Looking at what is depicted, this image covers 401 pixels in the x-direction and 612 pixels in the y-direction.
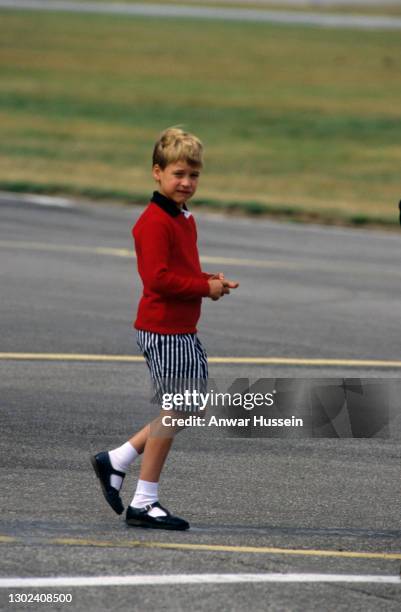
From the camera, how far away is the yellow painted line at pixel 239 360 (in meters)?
10.4

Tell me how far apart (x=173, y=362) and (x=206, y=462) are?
1.44m

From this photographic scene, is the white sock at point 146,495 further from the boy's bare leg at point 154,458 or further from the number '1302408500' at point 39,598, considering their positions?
the number '1302408500' at point 39,598

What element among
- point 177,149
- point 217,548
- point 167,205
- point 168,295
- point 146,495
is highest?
point 177,149

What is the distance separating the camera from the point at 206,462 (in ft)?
25.1

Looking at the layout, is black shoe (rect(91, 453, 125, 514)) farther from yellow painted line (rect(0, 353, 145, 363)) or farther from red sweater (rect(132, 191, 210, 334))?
yellow painted line (rect(0, 353, 145, 363))

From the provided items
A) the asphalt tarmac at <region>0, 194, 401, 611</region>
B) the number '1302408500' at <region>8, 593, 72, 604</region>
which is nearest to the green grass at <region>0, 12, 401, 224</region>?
the asphalt tarmac at <region>0, 194, 401, 611</region>

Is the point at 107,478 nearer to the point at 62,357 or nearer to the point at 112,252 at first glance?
the point at 62,357

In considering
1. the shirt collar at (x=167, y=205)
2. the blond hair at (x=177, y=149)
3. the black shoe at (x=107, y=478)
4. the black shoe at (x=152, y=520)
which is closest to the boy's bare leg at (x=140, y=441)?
the black shoe at (x=107, y=478)

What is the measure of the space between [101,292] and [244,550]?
7.74m

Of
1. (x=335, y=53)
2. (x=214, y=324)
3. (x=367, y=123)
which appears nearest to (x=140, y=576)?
(x=214, y=324)

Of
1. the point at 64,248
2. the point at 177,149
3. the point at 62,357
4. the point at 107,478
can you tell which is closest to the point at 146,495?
the point at 107,478

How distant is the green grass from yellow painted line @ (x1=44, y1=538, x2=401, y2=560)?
15080mm

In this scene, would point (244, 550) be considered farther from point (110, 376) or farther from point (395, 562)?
point (110, 376)

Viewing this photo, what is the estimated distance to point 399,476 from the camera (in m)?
7.48
